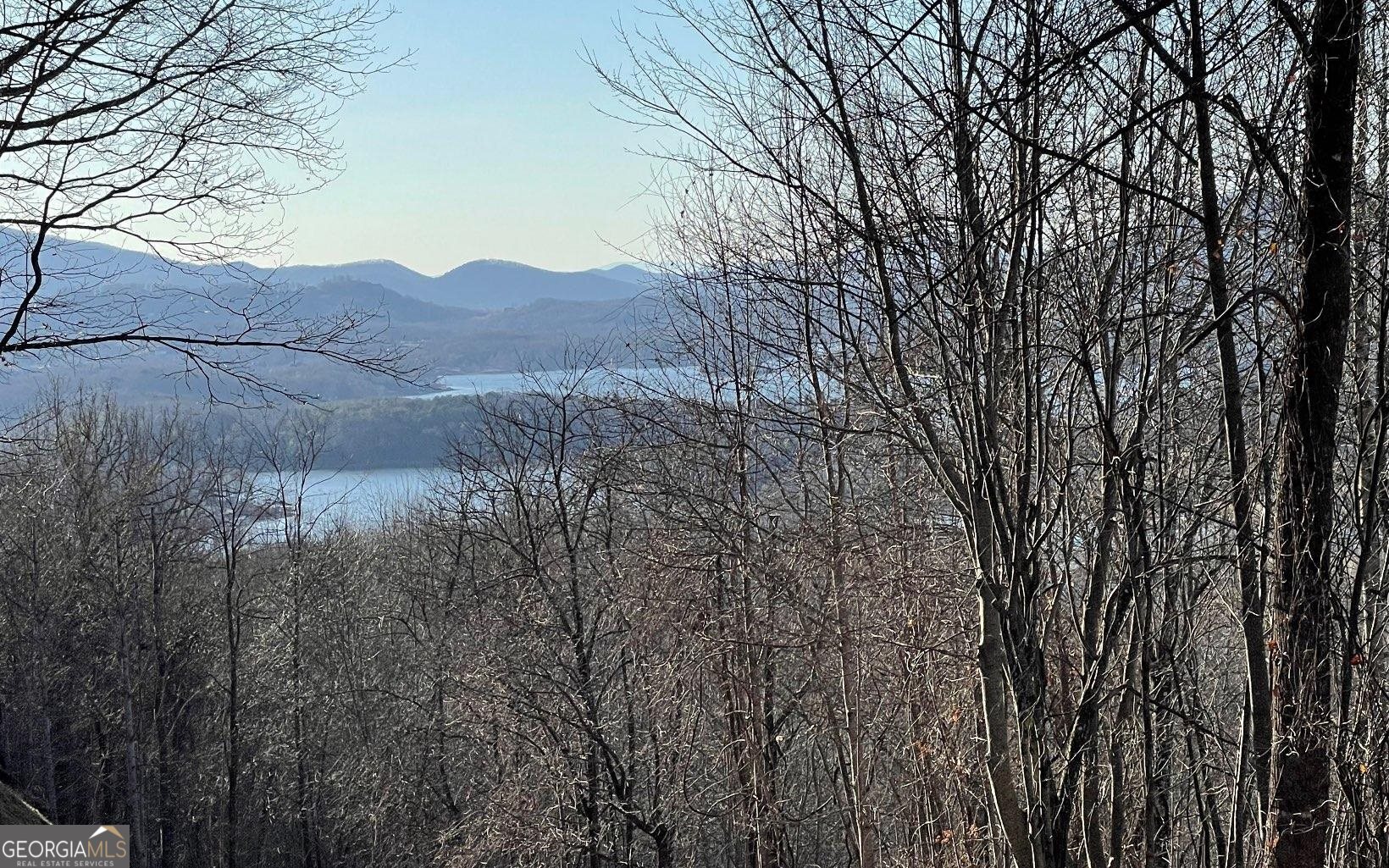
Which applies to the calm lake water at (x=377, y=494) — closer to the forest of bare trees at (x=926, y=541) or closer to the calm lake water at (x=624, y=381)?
the forest of bare trees at (x=926, y=541)

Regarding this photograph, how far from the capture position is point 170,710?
78.4 ft

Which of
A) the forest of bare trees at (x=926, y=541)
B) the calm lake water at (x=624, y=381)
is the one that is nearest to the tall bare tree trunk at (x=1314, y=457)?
the forest of bare trees at (x=926, y=541)

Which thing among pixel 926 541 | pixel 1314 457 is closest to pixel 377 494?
pixel 926 541

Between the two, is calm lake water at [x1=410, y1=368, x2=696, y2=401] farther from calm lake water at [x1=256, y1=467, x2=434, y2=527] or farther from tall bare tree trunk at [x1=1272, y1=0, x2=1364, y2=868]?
calm lake water at [x1=256, y1=467, x2=434, y2=527]

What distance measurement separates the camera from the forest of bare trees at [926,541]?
3.56m

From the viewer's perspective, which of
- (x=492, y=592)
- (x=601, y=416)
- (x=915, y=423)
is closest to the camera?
(x=915, y=423)

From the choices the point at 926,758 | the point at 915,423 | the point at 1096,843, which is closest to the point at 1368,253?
the point at 915,423

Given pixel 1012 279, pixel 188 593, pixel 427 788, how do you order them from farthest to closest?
1. pixel 188 593
2. pixel 427 788
3. pixel 1012 279

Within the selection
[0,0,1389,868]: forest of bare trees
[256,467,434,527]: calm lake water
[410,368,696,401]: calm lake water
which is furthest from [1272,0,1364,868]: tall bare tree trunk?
[256,467,434,527]: calm lake water

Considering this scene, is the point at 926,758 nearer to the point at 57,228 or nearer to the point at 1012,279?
the point at 1012,279

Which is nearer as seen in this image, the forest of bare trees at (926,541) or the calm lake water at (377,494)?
the forest of bare trees at (926,541)

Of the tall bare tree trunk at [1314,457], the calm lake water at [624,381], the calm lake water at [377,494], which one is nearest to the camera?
the tall bare tree trunk at [1314,457]

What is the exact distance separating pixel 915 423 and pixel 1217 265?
141 centimetres

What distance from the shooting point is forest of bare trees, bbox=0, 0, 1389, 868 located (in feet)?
11.7
